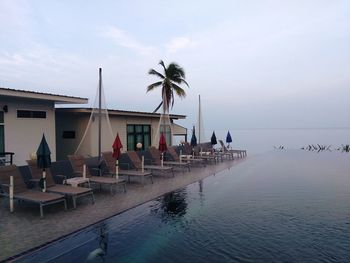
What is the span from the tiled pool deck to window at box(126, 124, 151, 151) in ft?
27.2

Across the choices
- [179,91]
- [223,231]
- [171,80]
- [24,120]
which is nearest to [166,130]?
[179,91]

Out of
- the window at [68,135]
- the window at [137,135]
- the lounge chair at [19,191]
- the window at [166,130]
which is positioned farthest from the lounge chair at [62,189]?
the window at [166,130]

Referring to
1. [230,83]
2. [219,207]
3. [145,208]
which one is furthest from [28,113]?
[230,83]

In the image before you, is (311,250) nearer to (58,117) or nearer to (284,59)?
(58,117)

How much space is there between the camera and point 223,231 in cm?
716

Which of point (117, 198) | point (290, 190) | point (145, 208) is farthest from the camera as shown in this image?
point (290, 190)

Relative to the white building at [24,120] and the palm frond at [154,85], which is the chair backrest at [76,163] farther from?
the palm frond at [154,85]

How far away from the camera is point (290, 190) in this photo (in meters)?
11.7

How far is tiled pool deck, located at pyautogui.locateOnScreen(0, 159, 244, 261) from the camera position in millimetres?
5988

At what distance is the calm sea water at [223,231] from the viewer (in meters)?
5.83

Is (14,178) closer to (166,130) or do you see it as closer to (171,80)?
(166,130)

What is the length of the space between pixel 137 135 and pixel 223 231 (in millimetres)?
14016

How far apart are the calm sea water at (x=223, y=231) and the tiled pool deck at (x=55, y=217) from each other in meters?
0.35

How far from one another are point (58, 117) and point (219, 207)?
39.9 feet
